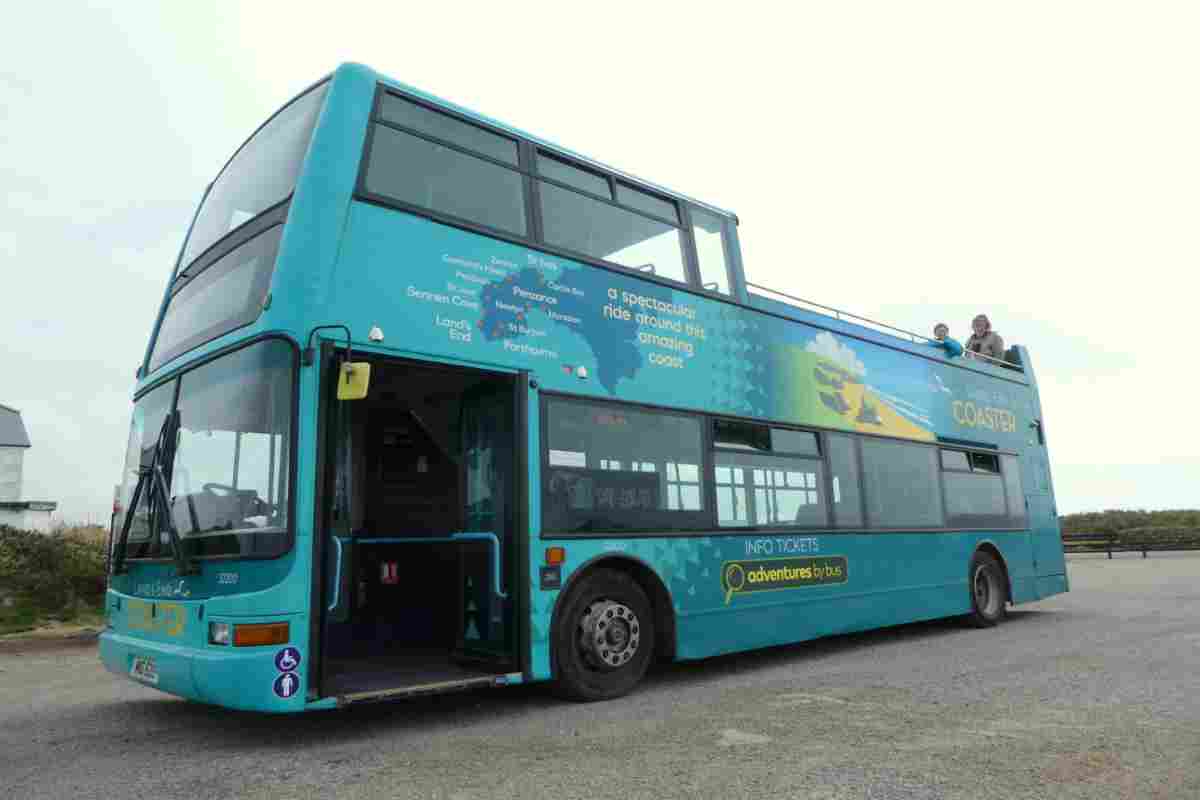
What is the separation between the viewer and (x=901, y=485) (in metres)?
9.53

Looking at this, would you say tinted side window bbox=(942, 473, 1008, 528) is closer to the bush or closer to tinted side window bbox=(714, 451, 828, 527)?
tinted side window bbox=(714, 451, 828, 527)

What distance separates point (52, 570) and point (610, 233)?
11060mm

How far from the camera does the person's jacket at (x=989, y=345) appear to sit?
12809mm

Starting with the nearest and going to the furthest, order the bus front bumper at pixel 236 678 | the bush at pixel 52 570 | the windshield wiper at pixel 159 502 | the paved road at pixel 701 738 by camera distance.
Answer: the paved road at pixel 701 738, the bus front bumper at pixel 236 678, the windshield wiper at pixel 159 502, the bush at pixel 52 570

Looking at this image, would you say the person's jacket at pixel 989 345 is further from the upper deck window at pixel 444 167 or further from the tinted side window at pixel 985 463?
the upper deck window at pixel 444 167

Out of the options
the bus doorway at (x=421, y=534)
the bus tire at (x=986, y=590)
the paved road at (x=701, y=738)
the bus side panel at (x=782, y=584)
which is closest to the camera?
the paved road at (x=701, y=738)

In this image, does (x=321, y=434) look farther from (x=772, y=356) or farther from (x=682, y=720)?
(x=772, y=356)

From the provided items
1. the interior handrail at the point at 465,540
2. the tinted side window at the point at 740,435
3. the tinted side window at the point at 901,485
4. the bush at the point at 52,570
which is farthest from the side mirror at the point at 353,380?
the bush at the point at 52,570

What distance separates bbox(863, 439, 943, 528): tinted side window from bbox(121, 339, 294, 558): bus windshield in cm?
621

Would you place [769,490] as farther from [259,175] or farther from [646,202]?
[259,175]

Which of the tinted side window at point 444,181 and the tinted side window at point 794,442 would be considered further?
the tinted side window at point 794,442

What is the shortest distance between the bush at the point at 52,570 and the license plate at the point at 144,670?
8.61 metres

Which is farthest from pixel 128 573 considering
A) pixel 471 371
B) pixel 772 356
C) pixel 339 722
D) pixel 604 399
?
pixel 772 356

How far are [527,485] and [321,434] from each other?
1.56 meters
